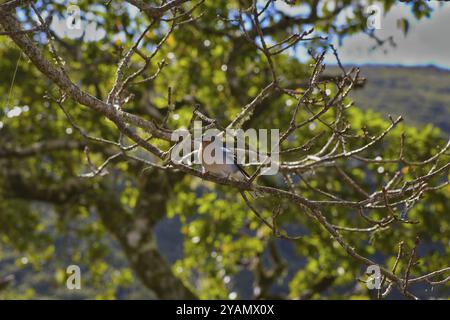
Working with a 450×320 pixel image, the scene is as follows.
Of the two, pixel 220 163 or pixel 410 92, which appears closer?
pixel 220 163

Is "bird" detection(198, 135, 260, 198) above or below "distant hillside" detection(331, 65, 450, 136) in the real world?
below

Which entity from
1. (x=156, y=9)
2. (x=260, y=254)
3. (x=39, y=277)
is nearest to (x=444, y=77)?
(x=39, y=277)

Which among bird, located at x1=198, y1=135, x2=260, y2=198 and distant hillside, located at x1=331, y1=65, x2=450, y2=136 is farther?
distant hillside, located at x1=331, y1=65, x2=450, y2=136

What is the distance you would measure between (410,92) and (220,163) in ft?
363

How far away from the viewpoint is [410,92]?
357 ft

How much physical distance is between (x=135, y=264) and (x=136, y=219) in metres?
0.73

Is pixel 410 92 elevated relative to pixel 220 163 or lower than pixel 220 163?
elevated

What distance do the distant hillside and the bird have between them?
83996mm

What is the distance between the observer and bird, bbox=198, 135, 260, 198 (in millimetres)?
3842

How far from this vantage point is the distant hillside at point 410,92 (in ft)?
306

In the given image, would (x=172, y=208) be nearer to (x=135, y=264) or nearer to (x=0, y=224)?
(x=135, y=264)

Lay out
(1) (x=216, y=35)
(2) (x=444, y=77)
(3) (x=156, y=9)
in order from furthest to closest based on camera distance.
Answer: (2) (x=444, y=77) → (1) (x=216, y=35) → (3) (x=156, y=9)

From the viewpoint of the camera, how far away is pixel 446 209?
9445mm

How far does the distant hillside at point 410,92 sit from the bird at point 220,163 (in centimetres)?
8400
